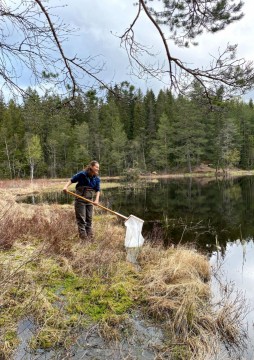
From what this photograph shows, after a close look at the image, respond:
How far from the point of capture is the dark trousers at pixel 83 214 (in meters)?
7.39

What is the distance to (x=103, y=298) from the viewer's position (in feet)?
16.1

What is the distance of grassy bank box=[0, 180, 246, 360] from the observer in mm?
3910

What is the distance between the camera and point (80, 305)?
183 inches

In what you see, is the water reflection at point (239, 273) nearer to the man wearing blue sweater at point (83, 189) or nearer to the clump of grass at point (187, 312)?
the clump of grass at point (187, 312)

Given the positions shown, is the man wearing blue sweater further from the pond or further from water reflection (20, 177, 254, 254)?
water reflection (20, 177, 254, 254)

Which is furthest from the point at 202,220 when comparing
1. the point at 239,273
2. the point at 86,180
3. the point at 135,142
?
the point at 135,142

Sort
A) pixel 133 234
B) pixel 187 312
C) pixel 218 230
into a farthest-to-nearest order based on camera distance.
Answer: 1. pixel 218 230
2. pixel 133 234
3. pixel 187 312

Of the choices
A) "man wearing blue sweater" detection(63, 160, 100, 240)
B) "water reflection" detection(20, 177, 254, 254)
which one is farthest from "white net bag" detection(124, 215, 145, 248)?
"water reflection" detection(20, 177, 254, 254)

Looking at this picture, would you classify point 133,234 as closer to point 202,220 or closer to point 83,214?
point 83,214

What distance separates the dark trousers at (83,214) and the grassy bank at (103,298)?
0.44 meters

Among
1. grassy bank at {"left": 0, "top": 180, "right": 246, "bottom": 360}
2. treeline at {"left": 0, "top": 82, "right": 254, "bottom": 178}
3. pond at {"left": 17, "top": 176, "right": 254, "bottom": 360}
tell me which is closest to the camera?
grassy bank at {"left": 0, "top": 180, "right": 246, "bottom": 360}

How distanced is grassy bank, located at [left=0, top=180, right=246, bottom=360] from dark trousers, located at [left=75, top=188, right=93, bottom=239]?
1.43 feet

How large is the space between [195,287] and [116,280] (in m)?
1.38

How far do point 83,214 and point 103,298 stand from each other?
111 inches
